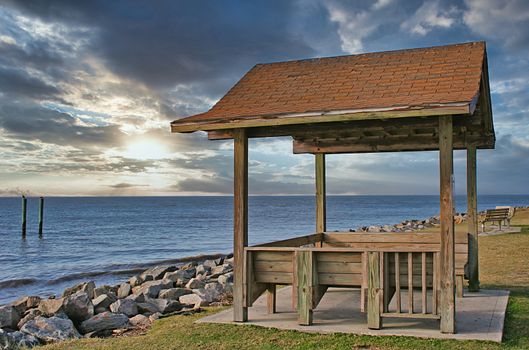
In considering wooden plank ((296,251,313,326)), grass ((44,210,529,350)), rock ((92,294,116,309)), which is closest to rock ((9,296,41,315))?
rock ((92,294,116,309))

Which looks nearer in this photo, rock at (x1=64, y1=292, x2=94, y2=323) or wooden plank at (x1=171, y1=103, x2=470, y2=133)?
wooden plank at (x1=171, y1=103, x2=470, y2=133)

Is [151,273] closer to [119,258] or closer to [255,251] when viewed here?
[255,251]

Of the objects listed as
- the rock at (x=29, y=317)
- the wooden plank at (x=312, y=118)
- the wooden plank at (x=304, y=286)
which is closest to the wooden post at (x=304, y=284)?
the wooden plank at (x=304, y=286)

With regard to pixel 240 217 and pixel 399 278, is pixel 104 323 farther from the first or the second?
pixel 399 278

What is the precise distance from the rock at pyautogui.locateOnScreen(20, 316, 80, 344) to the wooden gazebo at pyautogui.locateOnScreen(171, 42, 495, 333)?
2.64 metres

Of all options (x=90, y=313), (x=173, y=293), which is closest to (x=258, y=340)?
(x=90, y=313)

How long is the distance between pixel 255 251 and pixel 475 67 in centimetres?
402

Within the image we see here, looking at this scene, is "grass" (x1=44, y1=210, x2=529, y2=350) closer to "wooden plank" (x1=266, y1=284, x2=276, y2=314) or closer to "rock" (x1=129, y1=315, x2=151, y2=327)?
"rock" (x1=129, y1=315, x2=151, y2=327)

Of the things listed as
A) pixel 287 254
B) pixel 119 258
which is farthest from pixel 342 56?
pixel 119 258

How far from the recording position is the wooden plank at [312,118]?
6.70 meters

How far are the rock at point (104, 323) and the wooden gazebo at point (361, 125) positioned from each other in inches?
85.5

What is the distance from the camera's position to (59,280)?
21.2 meters

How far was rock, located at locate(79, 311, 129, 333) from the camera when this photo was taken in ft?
28.9

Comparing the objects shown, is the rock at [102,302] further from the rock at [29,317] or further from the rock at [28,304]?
the rock at [28,304]
